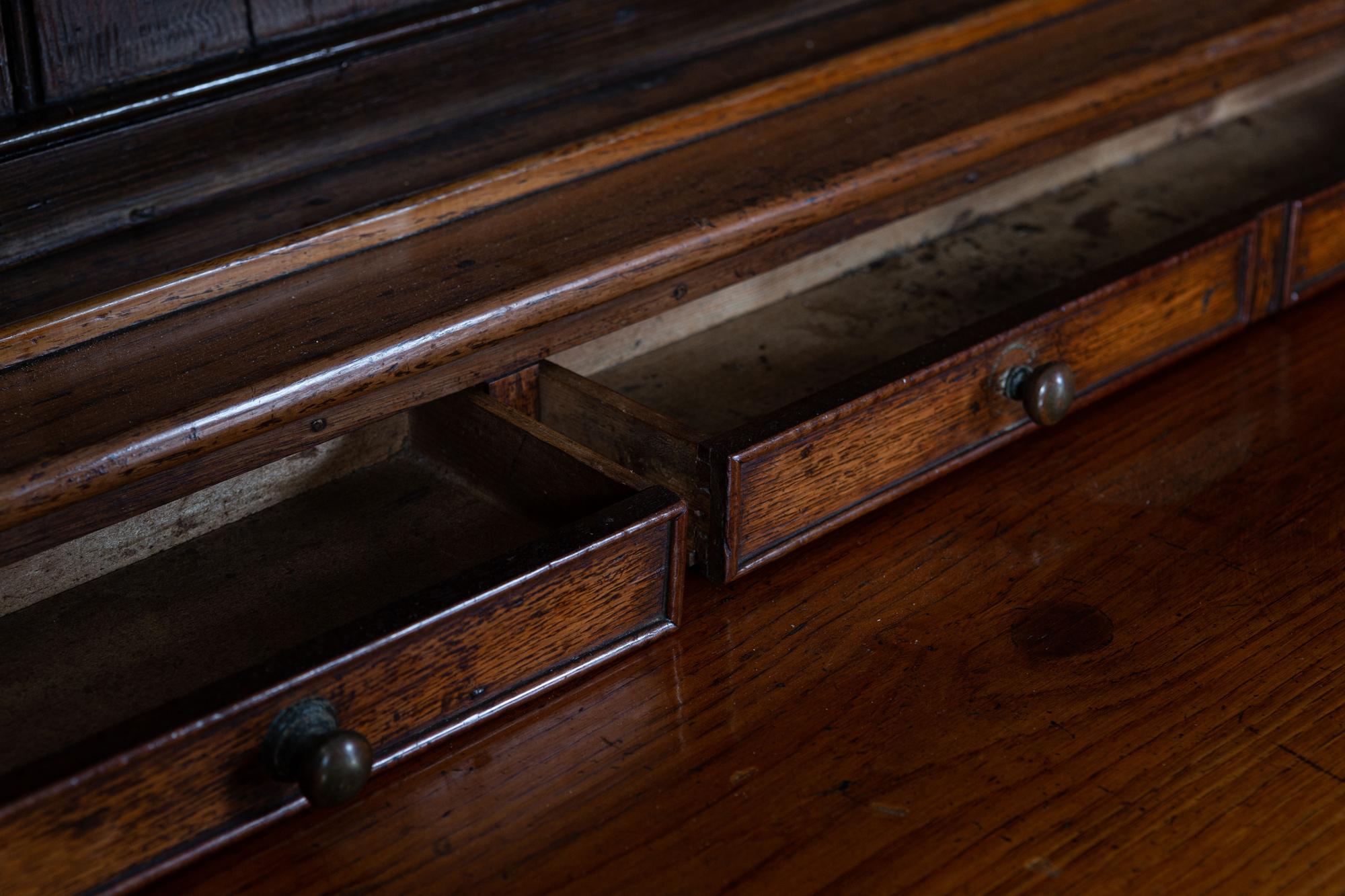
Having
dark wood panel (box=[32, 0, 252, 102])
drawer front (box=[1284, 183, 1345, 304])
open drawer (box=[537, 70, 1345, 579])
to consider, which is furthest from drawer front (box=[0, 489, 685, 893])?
drawer front (box=[1284, 183, 1345, 304])

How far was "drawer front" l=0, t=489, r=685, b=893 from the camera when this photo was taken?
0.80 meters

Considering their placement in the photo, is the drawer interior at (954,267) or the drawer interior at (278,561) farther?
the drawer interior at (954,267)

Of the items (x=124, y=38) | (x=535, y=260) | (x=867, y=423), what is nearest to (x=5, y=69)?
(x=124, y=38)

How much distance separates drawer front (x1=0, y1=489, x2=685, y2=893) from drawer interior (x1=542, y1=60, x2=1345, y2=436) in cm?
16

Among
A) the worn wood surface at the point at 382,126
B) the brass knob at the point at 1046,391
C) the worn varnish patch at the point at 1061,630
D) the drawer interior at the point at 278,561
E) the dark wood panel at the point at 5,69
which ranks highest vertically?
the dark wood panel at the point at 5,69

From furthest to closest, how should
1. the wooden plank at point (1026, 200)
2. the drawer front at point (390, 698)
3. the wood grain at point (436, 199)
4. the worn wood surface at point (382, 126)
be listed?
1. the wooden plank at point (1026, 200)
2. the worn wood surface at point (382, 126)
3. the wood grain at point (436, 199)
4. the drawer front at point (390, 698)

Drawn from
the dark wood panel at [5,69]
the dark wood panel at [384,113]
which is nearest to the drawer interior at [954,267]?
the dark wood panel at [384,113]

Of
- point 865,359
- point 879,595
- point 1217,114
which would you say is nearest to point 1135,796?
point 879,595

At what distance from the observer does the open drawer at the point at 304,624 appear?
824 millimetres

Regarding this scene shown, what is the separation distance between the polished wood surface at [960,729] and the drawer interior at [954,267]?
183 millimetres

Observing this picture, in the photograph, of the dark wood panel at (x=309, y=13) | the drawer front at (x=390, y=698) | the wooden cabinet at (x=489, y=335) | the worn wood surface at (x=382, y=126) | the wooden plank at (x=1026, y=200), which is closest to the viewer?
the drawer front at (x=390, y=698)

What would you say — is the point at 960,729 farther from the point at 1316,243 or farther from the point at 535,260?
the point at 1316,243

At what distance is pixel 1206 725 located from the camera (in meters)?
1.00

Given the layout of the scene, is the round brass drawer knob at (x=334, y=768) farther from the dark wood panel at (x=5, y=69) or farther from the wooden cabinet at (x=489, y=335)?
the dark wood panel at (x=5, y=69)
